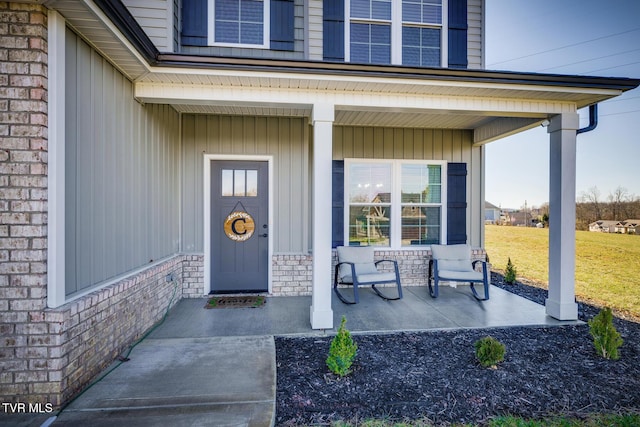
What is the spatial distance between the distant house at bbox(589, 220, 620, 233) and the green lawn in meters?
3.51

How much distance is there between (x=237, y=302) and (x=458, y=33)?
545 cm

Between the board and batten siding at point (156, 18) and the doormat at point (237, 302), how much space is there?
11.4 feet

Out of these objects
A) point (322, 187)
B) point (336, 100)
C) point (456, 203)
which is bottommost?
point (456, 203)

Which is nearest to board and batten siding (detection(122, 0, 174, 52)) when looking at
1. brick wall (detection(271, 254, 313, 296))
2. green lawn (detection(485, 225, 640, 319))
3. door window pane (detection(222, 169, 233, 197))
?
door window pane (detection(222, 169, 233, 197))

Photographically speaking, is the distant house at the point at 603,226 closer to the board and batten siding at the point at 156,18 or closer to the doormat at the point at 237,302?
the doormat at the point at 237,302

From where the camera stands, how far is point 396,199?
532 cm

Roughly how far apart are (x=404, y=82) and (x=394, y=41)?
7.00 feet

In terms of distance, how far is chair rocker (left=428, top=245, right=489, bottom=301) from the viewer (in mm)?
4610

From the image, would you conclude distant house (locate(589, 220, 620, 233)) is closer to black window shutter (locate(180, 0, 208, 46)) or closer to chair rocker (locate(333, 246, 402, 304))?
chair rocker (locate(333, 246, 402, 304))

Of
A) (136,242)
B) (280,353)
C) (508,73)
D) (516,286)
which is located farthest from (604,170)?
(136,242)

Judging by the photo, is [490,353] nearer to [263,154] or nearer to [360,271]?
[360,271]

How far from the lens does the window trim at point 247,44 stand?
14.6 ft

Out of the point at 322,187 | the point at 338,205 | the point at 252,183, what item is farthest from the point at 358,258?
the point at 252,183

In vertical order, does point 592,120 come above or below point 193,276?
above
